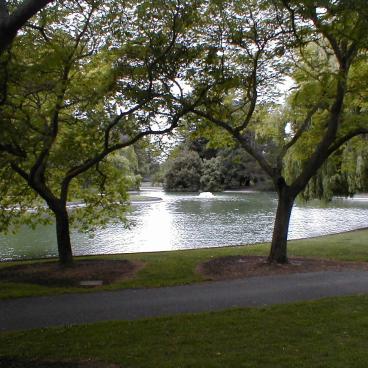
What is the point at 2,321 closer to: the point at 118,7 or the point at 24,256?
the point at 118,7

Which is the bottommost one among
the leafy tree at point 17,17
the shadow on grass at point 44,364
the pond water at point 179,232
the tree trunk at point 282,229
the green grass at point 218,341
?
the pond water at point 179,232

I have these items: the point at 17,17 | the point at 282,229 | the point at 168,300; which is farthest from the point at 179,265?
the point at 17,17

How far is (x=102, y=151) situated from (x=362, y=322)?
23.9 feet

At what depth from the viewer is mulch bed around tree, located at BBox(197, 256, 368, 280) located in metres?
10.2

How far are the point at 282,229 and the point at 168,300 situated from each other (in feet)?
15.3

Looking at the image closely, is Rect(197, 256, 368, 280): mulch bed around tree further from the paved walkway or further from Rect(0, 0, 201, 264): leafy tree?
Rect(0, 0, 201, 264): leafy tree

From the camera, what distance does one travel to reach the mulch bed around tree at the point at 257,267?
1016cm

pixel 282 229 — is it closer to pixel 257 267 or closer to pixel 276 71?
pixel 257 267

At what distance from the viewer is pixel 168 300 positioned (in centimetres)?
783

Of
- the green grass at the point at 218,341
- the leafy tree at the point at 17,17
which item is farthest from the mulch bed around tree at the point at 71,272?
the leafy tree at the point at 17,17

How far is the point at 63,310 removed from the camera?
7324 mm

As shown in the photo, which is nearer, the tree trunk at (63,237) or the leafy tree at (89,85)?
the leafy tree at (89,85)

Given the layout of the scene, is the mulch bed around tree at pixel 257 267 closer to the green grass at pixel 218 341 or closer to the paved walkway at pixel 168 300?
the paved walkway at pixel 168 300

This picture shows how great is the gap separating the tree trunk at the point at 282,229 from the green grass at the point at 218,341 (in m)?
4.38
